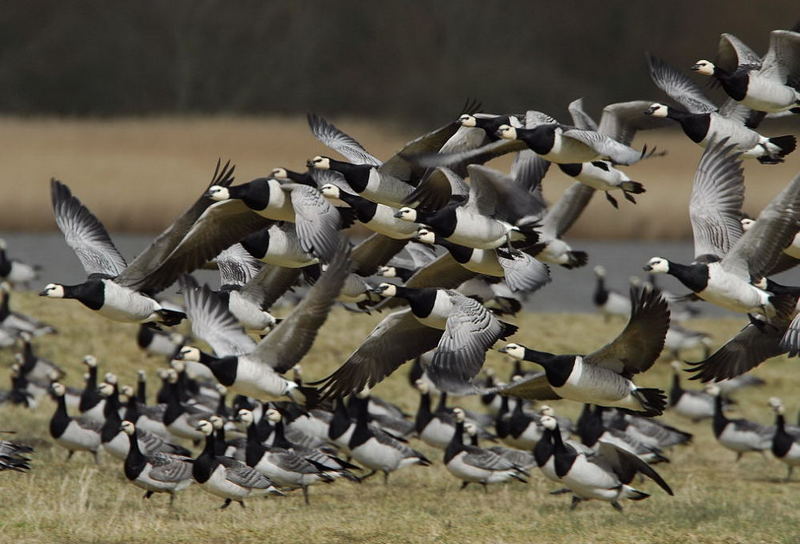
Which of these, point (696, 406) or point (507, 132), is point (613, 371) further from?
point (696, 406)

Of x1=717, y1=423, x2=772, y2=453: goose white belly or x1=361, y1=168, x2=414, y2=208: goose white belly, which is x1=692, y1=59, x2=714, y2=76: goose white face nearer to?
x1=361, y1=168, x2=414, y2=208: goose white belly

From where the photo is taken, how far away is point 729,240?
859 cm

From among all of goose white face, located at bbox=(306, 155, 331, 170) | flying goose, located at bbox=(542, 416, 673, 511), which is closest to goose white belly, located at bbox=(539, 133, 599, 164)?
goose white face, located at bbox=(306, 155, 331, 170)

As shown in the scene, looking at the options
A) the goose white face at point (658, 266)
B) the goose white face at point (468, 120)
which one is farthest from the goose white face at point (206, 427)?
the goose white face at point (658, 266)

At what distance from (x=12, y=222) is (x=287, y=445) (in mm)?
15419

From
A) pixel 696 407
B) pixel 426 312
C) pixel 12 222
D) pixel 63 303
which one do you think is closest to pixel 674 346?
pixel 696 407

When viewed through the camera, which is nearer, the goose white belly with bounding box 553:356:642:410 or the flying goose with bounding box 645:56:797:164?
the goose white belly with bounding box 553:356:642:410

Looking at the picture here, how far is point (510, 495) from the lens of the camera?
1159 cm

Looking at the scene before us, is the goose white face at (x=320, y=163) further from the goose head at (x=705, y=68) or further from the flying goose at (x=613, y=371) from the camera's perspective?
the goose head at (x=705, y=68)

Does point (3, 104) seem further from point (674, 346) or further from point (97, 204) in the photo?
point (674, 346)

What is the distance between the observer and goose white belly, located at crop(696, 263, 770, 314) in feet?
26.4

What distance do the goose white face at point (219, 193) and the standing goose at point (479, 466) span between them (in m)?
4.21

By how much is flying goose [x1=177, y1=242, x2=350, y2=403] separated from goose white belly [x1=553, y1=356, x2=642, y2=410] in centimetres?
170

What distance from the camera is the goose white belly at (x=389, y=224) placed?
29.5 feet
